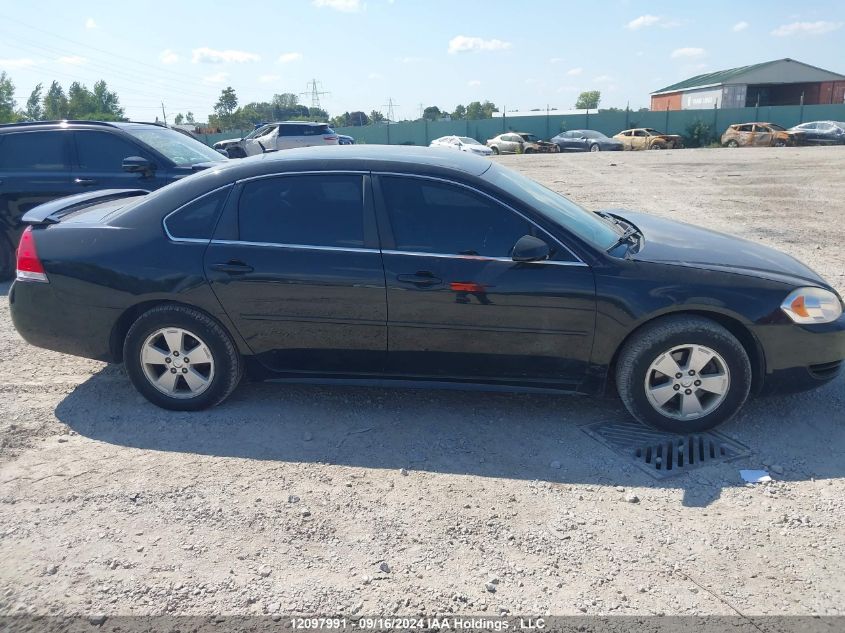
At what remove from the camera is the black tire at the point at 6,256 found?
7.67m

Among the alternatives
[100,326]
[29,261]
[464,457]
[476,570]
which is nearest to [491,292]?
[464,457]

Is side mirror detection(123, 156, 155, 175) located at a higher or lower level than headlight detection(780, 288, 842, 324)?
higher

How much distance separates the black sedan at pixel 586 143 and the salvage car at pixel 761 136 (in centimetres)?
625

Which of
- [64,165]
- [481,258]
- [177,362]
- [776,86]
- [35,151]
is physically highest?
[776,86]

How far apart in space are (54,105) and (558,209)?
71960 millimetres

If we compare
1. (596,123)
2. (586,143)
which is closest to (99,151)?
(586,143)

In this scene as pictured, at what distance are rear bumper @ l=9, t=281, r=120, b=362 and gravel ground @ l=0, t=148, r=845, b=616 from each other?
43 centimetres

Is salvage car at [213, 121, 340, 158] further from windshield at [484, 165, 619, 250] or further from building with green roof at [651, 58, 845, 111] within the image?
building with green roof at [651, 58, 845, 111]

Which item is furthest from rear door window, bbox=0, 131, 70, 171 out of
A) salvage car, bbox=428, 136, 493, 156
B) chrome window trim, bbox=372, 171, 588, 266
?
salvage car, bbox=428, 136, 493, 156

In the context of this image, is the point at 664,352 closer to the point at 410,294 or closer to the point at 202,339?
the point at 410,294

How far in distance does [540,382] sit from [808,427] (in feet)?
5.53

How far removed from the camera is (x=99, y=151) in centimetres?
777

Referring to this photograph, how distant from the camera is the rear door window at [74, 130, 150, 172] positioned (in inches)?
304

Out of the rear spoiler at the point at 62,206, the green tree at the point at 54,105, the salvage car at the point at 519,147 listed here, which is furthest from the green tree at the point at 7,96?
the rear spoiler at the point at 62,206
